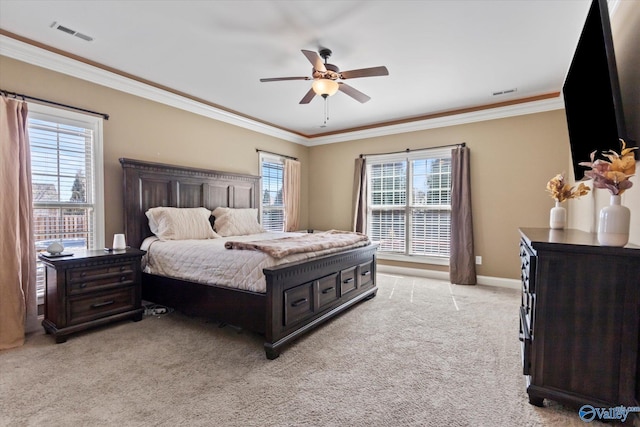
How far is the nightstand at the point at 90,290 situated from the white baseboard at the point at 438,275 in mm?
3955

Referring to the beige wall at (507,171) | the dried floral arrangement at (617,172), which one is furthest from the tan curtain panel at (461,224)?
the dried floral arrangement at (617,172)

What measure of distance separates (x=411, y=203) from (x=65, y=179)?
4.83 m

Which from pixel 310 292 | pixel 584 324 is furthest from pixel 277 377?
pixel 584 324

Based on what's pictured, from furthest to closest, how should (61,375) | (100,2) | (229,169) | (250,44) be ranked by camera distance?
(229,169)
(250,44)
(100,2)
(61,375)

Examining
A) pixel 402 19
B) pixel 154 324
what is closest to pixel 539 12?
pixel 402 19

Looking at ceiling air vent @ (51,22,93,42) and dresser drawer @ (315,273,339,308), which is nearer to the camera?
ceiling air vent @ (51,22,93,42)

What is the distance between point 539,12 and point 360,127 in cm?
351

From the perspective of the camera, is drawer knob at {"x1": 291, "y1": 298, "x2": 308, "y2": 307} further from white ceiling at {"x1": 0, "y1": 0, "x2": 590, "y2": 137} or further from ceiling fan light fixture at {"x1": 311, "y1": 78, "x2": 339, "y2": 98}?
white ceiling at {"x1": 0, "y1": 0, "x2": 590, "y2": 137}

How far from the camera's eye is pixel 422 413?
170cm

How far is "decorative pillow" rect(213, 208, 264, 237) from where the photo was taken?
4180 millimetres

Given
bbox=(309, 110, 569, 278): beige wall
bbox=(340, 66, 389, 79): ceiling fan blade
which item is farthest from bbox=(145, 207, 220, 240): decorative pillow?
bbox=(309, 110, 569, 278): beige wall

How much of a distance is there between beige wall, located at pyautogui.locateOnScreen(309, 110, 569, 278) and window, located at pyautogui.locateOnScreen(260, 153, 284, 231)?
2.48m

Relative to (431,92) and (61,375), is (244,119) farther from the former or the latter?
(61,375)

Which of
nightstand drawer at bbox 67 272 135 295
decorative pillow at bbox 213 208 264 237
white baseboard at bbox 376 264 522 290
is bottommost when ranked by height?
white baseboard at bbox 376 264 522 290
